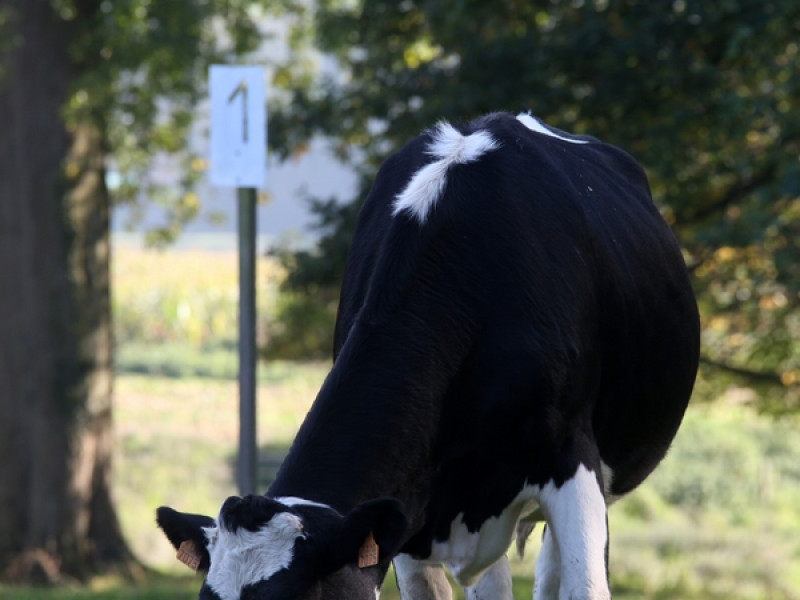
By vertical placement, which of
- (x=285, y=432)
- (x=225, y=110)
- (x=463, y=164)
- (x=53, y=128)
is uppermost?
(x=53, y=128)

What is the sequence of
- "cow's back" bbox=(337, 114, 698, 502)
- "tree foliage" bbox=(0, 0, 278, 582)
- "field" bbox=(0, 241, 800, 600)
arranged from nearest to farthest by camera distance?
"cow's back" bbox=(337, 114, 698, 502)
"tree foliage" bbox=(0, 0, 278, 582)
"field" bbox=(0, 241, 800, 600)

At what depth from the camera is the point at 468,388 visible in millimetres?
4117

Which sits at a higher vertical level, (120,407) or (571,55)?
(571,55)

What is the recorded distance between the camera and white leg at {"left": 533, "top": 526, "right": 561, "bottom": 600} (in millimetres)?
5438

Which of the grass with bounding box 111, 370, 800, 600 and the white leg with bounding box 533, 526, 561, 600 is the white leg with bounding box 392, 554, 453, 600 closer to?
the white leg with bounding box 533, 526, 561, 600

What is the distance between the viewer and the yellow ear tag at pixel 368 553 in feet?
10.9

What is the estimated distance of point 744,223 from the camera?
9.66 metres

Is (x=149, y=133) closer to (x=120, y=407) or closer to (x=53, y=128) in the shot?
(x=53, y=128)

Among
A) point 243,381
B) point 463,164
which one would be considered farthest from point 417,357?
point 243,381

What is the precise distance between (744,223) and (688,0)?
170 cm

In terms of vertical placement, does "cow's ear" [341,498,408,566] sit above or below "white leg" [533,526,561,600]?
above

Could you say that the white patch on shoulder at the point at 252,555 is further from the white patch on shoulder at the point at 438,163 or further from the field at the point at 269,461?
the field at the point at 269,461

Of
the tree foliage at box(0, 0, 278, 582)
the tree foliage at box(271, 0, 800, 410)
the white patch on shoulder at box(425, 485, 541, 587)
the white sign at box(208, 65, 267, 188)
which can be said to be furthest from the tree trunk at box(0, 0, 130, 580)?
the white patch on shoulder at box(425, 485, 541, 587)

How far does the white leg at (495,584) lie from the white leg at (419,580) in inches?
16.6
